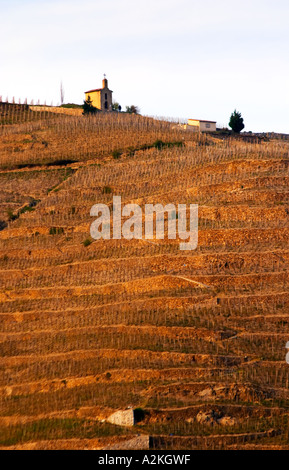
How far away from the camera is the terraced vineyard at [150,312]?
25359mm

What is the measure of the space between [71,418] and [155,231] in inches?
467

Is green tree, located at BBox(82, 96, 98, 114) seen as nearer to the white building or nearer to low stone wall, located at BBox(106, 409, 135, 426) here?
the white building

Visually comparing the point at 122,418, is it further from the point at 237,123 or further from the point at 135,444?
the point at 237,123

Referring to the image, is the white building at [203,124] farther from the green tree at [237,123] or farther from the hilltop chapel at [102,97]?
the hilltop chapel at [102,97]

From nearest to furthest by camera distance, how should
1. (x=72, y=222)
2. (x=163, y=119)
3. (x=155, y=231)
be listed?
1. (x=155, y=231)
2. (x=72, y=222)
3. (x=163, y=119)

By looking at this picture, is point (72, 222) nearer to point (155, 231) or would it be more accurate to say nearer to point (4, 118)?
point (155, 231)

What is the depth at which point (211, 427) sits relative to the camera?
2475cm

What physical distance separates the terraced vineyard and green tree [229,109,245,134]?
14.9 meters

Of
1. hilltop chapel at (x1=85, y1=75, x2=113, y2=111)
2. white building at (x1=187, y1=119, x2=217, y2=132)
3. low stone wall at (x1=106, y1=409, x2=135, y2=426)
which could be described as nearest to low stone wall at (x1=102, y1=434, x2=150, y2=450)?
low stone wall at (x1=106, y1=409, x2=135, y2=426)

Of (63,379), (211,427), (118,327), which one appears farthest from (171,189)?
(211,427)

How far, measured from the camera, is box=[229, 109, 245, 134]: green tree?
60.2 m

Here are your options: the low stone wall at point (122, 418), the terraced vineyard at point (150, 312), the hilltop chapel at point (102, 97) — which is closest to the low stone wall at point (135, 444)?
the terraced vineyard at point (150, 312)

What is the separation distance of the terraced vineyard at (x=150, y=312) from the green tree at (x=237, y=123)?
14.9 m

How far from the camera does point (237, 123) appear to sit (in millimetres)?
60219
